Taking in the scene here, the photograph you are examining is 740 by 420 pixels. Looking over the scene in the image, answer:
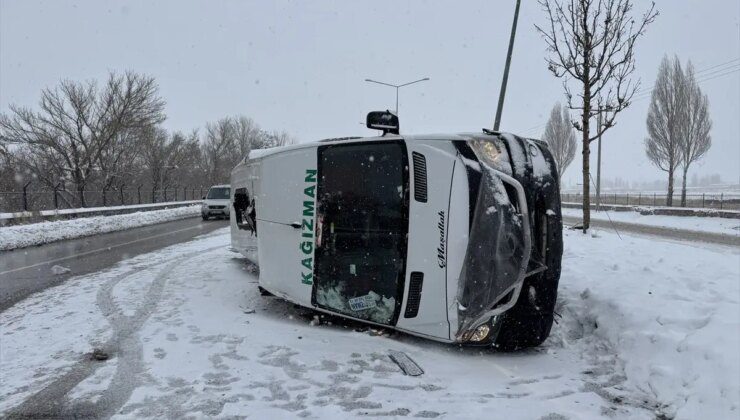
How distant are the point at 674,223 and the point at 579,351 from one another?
2256cm

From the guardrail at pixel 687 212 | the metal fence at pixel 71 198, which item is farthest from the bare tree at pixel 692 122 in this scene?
the metal fence at pixel 71 198

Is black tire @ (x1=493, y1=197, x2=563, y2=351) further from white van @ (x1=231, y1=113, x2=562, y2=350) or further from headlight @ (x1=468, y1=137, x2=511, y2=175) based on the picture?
headlight @ (x1=468, y1=137, x2=511, y2=175)

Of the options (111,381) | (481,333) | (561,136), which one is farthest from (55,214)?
(561,136)

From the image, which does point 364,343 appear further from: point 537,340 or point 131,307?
point 131,307

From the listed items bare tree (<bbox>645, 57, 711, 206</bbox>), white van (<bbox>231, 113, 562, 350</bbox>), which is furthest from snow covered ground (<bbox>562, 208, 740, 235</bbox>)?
white van (<bbox>231, 113, 562, 350</bbox>)

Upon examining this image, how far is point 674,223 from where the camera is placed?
73.6ft

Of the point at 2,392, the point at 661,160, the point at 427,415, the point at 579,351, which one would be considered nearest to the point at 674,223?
the point at 661,160

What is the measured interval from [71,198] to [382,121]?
2932 centimetres

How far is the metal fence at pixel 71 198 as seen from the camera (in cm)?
2002

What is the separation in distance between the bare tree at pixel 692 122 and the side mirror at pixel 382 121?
34.4 m

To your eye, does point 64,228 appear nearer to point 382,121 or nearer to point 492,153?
point 382,121

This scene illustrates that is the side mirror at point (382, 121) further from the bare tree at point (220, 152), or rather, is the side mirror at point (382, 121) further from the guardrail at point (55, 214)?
the bare tree at point (220, 152)

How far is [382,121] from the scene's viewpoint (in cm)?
471

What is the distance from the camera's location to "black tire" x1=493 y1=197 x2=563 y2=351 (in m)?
3.78
